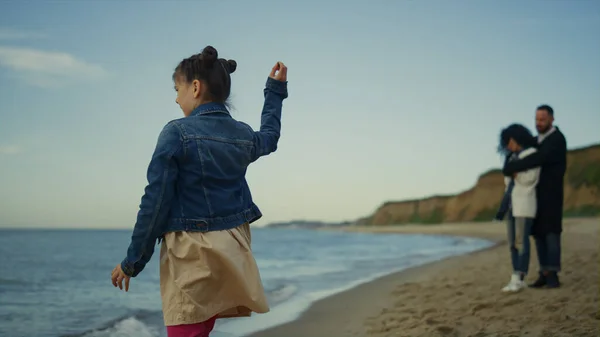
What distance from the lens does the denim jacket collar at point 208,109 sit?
223 cm

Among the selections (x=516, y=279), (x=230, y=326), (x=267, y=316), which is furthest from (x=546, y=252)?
(x=230, y=326)

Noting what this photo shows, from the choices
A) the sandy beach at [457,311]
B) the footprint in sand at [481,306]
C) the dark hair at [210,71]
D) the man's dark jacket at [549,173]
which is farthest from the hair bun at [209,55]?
the man's dark jacket at [549,173]

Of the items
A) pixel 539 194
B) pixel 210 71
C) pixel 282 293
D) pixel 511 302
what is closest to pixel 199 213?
pixel 210 71

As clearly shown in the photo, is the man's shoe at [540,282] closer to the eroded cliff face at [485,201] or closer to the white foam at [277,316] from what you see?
the white foam at [277,316]

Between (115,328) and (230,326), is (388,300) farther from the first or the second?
(115,328)

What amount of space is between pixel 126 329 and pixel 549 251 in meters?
3.91

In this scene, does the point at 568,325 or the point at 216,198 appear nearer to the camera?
the point at 216,198

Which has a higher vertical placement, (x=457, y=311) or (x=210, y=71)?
(x=210, y=71)

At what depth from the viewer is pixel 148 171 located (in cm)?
209

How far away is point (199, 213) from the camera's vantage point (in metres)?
2.12

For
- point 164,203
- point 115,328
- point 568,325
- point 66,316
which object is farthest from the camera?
point 66,316

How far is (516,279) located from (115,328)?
146 inches

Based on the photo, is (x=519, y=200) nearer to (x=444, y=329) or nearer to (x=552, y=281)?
(x=552, y=281)

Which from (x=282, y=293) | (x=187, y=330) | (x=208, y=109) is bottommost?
(x=282, y=293)
